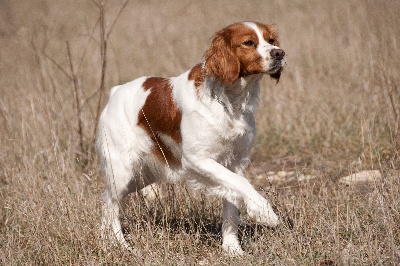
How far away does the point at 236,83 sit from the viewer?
149 inches

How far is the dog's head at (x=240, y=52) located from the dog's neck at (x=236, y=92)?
2.4 inches

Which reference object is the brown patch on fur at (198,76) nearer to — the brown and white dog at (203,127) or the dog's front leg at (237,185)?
the brown and white dog at (203,127)

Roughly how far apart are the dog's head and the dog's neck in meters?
0.06

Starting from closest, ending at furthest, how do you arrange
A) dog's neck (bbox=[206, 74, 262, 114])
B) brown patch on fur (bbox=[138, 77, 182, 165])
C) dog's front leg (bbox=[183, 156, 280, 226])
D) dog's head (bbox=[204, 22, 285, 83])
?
dog's front leg (bbox=[183, 156, 280, 226]) → dog's head (bbox=[204, 22, 285, 83]) → dog's neck (bbox=[206, 74, 262, 114]) → brown patch on fur (bbox=[138, 77, 182, 165])

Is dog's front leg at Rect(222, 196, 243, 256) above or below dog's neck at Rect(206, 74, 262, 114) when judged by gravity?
below

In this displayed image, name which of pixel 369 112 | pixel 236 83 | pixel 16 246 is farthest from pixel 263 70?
pixel 369 112

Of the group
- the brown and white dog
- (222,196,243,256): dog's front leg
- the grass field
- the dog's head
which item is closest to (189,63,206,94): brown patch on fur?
the brown and white dog

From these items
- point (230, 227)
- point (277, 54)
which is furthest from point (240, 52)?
point (230, 227)

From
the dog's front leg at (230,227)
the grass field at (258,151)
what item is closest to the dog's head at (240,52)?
the dog's front leg at (230,227)

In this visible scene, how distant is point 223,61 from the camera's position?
12.0ft

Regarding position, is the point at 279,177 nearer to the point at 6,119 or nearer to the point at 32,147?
Answer: the point at 32,147

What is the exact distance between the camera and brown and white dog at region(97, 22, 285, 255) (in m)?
3.62

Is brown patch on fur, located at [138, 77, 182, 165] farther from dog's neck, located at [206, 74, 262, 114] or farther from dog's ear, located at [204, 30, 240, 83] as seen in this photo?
dog's ear, located at [204, 30, 240, 83]

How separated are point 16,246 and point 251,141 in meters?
1.64
